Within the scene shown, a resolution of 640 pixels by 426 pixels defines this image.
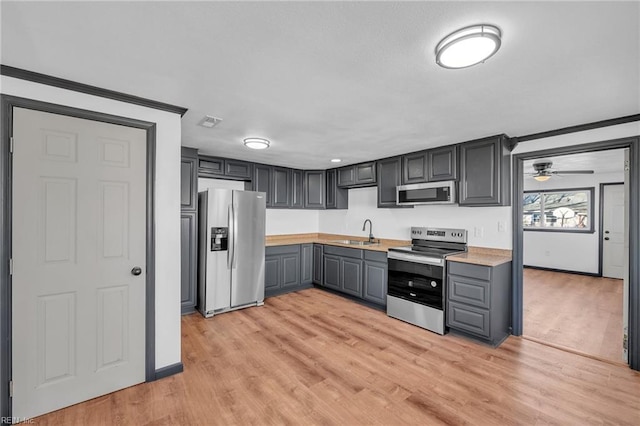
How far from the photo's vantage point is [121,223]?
2.19m

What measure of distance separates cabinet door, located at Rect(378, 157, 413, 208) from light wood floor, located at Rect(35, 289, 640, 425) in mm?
1943

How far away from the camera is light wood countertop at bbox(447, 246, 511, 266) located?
3.04m

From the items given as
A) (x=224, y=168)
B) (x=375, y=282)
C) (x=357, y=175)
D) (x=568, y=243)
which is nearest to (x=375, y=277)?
(x=375, y=282)

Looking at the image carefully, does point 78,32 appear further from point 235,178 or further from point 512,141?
point 512,141

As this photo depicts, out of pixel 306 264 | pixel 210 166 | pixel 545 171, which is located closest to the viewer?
pixel 210 166

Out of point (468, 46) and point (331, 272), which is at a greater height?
point (468, 46)

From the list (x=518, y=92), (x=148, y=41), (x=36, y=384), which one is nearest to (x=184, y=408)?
(x=36, y=384)

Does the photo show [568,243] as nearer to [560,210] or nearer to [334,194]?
[560,210]

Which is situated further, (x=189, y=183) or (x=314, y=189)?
(x=314, y=189)

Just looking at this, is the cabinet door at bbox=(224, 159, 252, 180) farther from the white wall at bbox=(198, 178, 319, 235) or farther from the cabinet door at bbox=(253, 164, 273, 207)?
the white wall at bbox=(198, 178, 319, 235)

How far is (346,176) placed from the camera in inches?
204

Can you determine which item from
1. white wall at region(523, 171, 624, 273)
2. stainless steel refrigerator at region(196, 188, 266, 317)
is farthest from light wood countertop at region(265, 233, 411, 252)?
white wall at region(523, 171, 624, 273)

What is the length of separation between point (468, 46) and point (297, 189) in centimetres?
417

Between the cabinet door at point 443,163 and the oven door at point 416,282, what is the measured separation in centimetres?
118
